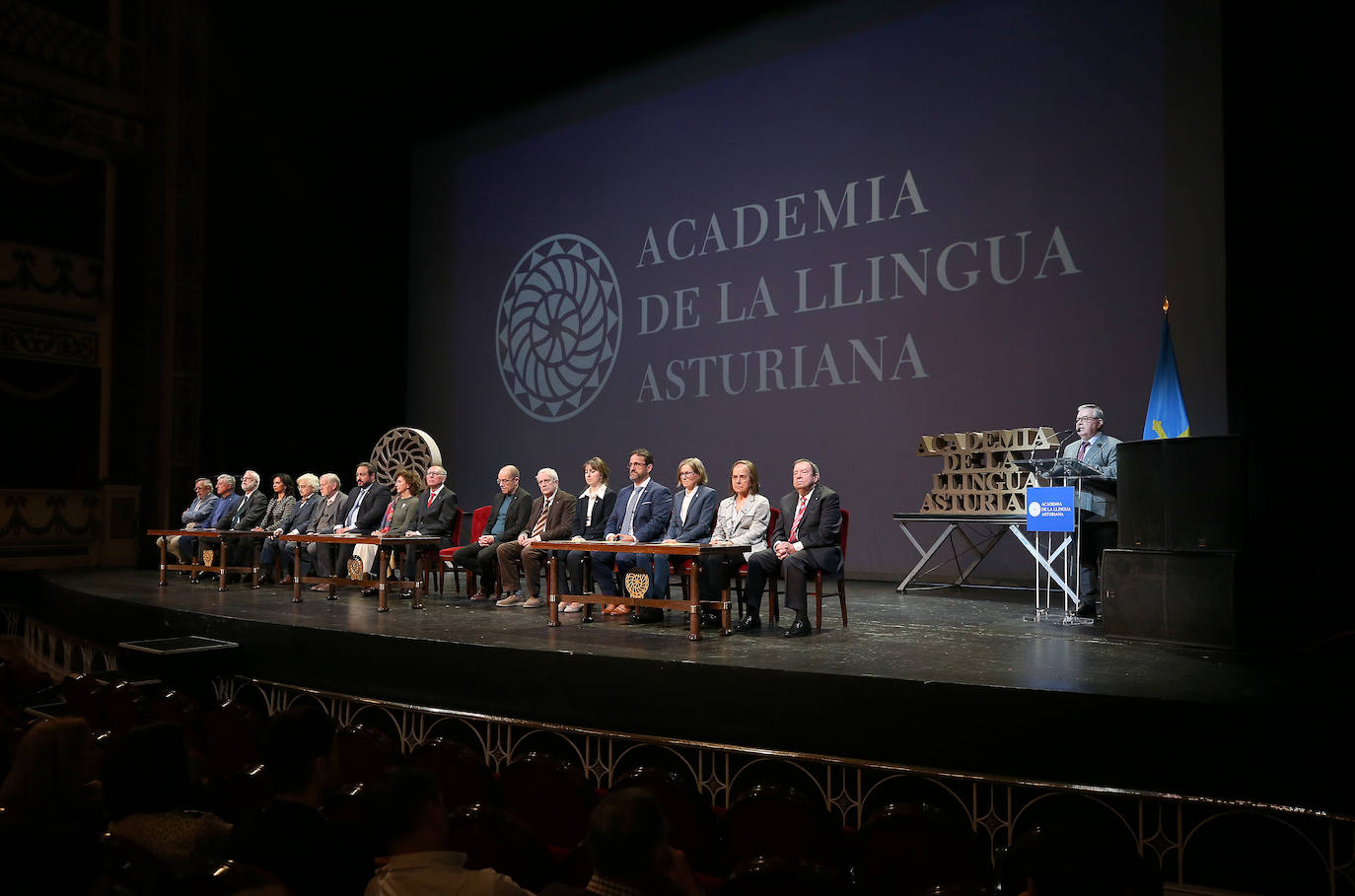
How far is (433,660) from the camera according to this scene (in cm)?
417

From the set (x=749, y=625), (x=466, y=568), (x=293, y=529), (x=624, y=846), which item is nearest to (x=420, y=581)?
(x=466, y=568)

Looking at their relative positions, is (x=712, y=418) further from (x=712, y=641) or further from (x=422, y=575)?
(x=712, y=641)

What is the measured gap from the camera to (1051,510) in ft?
16.5

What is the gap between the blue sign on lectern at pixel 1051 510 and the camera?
16.3ft

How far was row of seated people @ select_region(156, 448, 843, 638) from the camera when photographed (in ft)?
15.9

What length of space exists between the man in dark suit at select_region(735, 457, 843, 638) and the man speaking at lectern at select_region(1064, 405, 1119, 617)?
1.34 m

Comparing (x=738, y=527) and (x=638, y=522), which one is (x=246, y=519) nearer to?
(x=638, y=522)

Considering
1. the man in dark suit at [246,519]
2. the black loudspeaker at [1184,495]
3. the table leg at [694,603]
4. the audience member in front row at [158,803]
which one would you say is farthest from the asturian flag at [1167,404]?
the man in dark suit at [246,519]

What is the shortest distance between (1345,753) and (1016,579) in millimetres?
4488

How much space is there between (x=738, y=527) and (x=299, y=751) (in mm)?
3418

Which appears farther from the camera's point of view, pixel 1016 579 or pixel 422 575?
pixel 1016 579

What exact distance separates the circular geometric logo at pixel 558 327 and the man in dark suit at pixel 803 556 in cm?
473

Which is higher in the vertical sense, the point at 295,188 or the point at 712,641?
the point at 295,188

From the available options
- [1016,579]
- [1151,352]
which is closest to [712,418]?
[1016,579]
